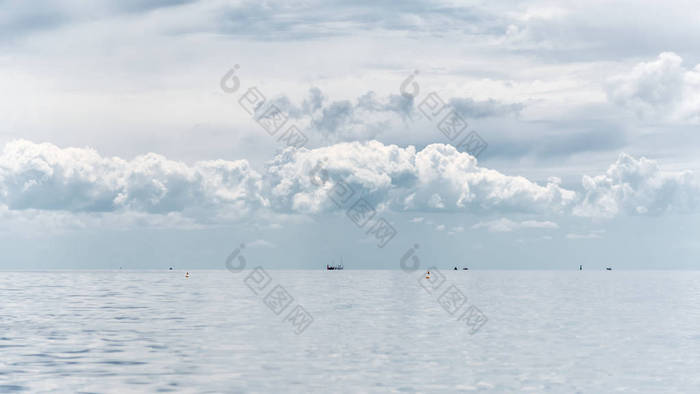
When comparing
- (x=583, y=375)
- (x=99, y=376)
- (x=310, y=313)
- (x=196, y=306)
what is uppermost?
(x=196, y=306)

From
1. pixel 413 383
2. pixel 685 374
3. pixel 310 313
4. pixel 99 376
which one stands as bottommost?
pixel 685 374

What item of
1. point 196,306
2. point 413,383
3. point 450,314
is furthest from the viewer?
point 196,306

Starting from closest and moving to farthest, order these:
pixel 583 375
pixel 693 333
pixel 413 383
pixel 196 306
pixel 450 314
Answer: pixel 413 383 < pixel 583 375 < pixel 693 333 < pixel 450 314 < pixel 196 306

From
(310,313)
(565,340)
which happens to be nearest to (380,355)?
(565,340)

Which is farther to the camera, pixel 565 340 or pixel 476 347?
pixel 565 340

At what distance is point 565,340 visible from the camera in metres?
58.0

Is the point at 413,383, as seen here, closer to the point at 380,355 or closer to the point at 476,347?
the point at 380,355

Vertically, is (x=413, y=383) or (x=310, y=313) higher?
(x=310, y=313)

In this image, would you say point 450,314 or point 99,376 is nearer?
point 99,376

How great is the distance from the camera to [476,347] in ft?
175

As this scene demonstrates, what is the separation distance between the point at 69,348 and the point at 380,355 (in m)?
21.7

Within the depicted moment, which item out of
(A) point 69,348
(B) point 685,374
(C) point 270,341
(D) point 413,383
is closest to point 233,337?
(C) point 270,341

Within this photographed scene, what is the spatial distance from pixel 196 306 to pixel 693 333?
61.7 meters

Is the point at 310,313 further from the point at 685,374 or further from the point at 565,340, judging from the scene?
the point at 685,374
